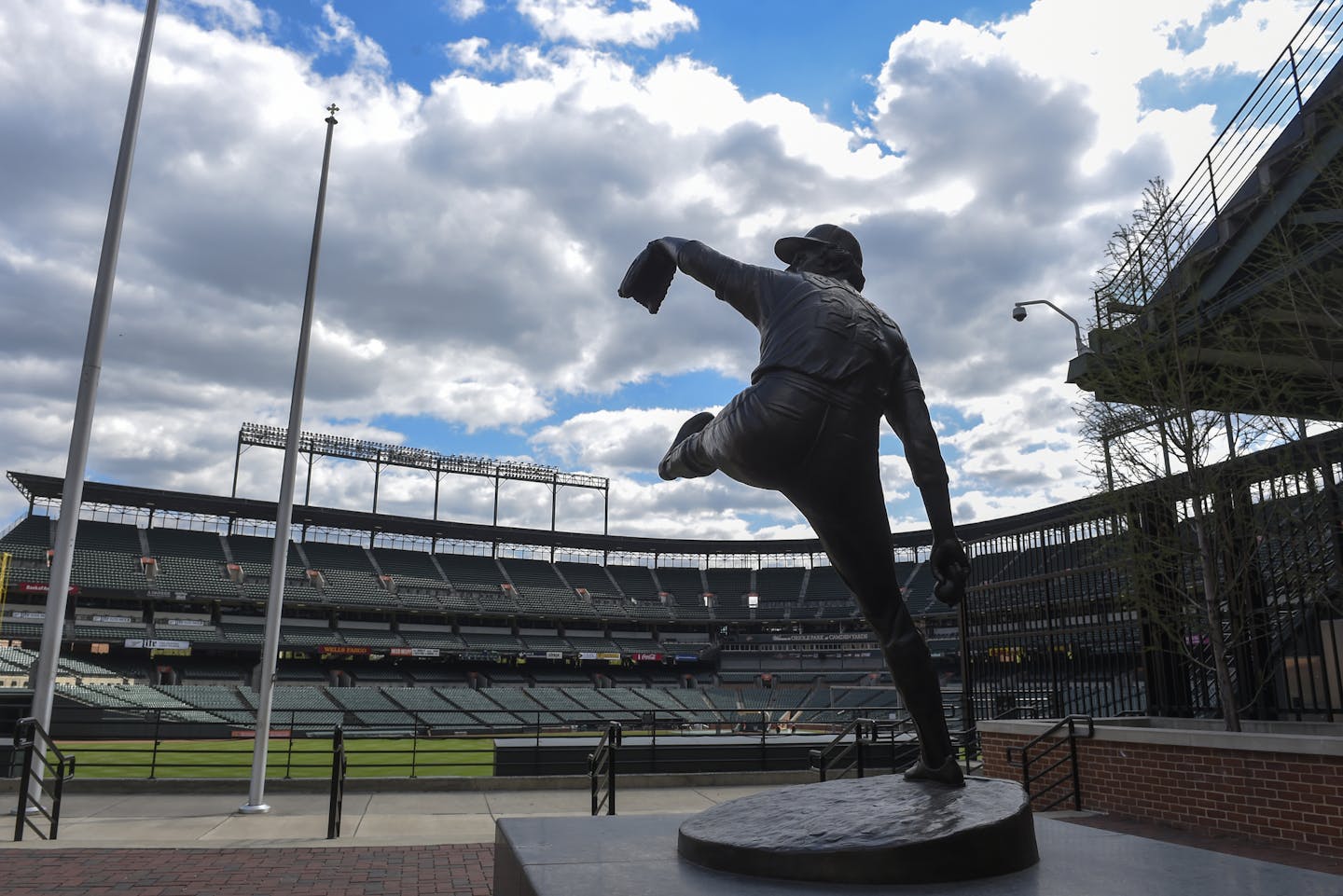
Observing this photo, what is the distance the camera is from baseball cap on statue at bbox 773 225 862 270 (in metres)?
4.48

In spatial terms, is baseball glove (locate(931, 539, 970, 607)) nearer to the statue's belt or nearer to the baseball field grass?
the statue's belt

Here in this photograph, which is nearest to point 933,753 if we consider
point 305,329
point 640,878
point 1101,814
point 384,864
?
point 640,878

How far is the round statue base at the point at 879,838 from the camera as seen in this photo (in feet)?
10.3

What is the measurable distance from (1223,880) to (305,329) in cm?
1205

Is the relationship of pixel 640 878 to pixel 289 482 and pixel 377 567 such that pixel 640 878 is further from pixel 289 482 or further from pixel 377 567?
pixel 377 567

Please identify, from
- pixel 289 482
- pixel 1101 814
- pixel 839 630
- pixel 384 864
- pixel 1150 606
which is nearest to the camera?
pixel 384 864

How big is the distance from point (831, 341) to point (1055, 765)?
26.7 ft

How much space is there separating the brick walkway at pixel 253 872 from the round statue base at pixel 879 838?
384 cm

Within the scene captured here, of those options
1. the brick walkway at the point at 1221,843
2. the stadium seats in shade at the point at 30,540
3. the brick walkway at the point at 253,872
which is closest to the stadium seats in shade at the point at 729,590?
the stadium seats in shade at the point at 30,540

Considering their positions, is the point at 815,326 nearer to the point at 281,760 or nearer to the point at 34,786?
the point at 34,786

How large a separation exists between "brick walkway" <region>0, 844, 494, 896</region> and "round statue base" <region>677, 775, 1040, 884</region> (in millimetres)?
3843

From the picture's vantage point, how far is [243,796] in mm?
12586

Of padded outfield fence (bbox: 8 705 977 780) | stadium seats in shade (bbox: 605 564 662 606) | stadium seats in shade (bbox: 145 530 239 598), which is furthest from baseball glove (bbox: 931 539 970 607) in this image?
stadium seats in shade (bbox: 605 564 662 606)

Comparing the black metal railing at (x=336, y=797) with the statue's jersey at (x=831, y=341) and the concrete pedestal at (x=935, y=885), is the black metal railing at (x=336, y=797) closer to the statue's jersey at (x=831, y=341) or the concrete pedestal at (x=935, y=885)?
the concrete pedestal at (x=935, y=885)
